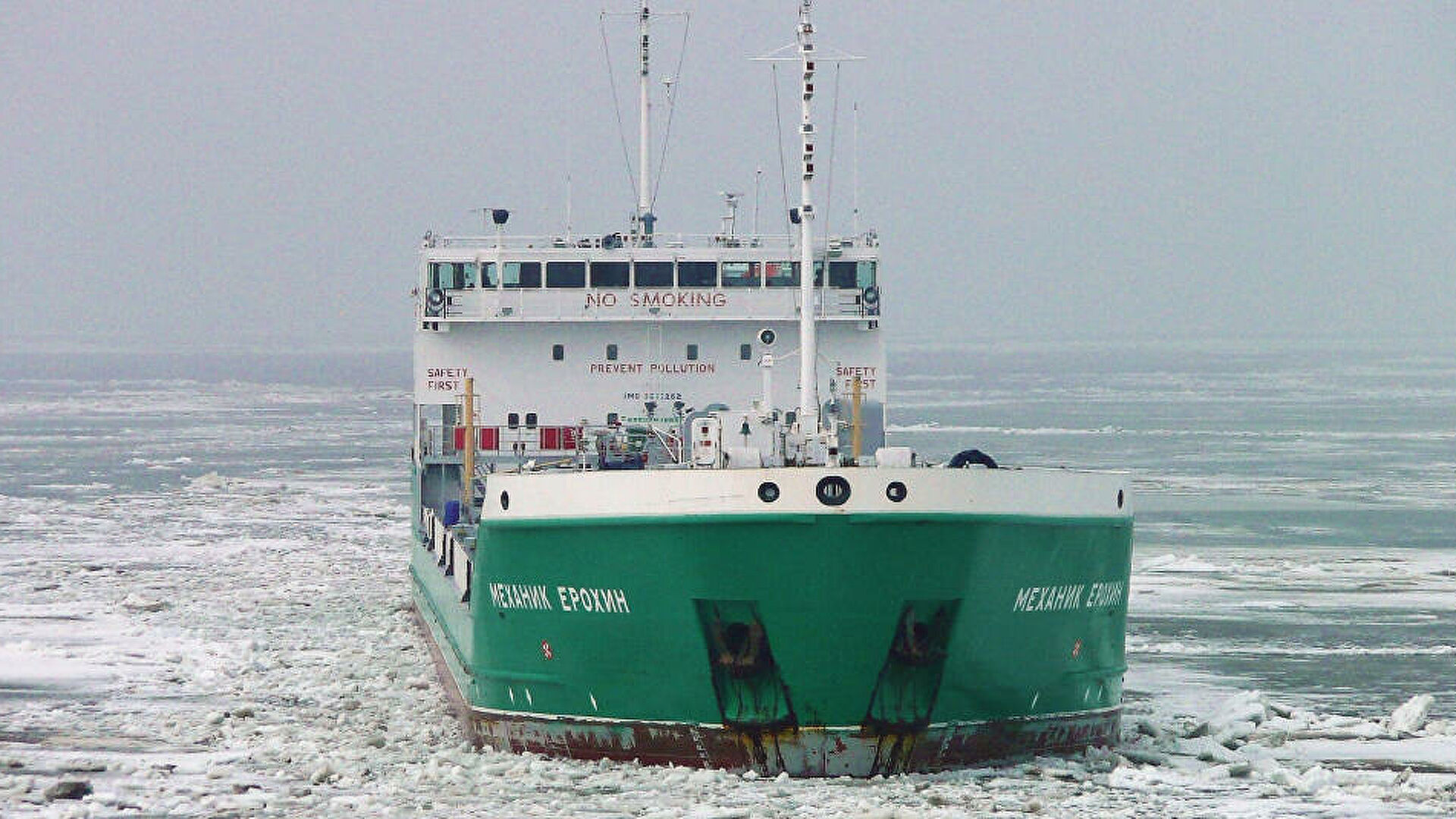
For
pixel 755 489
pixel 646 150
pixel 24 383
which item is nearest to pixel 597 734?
pixel 755 489

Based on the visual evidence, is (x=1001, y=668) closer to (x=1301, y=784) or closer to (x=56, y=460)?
(x=1301, y=784)

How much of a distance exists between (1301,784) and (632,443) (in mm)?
7840

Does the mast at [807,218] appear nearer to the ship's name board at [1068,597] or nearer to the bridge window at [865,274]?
the ship's name board at [1068,597]

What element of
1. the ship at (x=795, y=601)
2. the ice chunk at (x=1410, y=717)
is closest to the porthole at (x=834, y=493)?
the ship at (x=795, y=601)

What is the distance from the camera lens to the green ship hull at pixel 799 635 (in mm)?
18172

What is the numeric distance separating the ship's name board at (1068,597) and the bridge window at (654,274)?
876 centimetres

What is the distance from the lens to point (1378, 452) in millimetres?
65000

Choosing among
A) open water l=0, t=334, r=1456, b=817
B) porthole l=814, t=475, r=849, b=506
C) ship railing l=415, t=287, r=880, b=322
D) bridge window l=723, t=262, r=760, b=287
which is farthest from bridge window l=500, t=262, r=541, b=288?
porthole l=814, t=475, r=849, b=506

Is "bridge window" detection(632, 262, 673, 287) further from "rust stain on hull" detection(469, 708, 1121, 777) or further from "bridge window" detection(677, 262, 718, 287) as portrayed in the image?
"rust stain on hull" detection(469, 708, 1121, 777)

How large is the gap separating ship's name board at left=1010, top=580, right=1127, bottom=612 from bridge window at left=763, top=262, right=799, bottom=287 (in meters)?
7.93

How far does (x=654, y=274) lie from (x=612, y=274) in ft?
Answer: 1.75

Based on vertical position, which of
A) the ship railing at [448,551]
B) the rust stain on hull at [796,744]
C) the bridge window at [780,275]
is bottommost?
the rust stain on hull at [796,744]

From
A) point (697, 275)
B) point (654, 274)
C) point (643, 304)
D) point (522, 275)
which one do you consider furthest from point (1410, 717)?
point (522, 275)

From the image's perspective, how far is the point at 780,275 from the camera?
91.5ft
